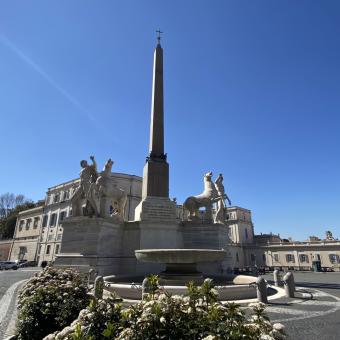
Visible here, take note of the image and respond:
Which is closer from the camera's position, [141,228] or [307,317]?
[307,317]

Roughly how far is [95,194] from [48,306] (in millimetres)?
9778

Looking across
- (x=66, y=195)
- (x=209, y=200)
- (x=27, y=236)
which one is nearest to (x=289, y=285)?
(x=209, y=200)

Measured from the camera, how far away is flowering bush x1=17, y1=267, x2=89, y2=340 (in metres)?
4.06

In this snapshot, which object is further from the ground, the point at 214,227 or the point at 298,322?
the point at 214,227

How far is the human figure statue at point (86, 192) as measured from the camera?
13.5 meters

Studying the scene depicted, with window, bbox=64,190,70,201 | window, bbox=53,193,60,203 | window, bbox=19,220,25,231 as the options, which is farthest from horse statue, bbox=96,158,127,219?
window, bbox=19,220,25,231

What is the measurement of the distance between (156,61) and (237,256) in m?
40.9

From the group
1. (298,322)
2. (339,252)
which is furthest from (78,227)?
(339,252)

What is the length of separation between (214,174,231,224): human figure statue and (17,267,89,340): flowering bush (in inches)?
505

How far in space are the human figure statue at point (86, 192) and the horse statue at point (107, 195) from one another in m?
0.35

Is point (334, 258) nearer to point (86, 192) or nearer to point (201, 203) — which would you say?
point (201, 203)

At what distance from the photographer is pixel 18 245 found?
5316 cm

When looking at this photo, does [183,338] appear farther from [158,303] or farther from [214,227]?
[214,227]

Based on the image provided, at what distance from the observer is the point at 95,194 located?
13.7 meters
